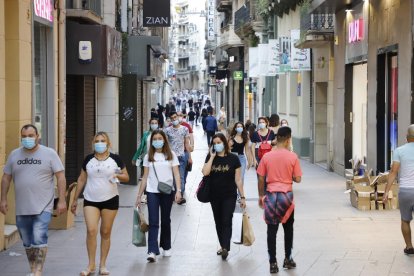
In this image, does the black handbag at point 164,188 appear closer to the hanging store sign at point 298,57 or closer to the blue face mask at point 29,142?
the blue face mask at point 29,142

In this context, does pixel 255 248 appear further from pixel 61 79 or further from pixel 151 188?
pixel 61 79

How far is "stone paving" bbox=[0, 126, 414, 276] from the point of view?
1093 cm

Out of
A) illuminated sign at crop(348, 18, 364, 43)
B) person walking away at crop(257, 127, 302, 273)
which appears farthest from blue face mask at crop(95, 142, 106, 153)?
illuminated sign at crop(348, 18, 364, 43)

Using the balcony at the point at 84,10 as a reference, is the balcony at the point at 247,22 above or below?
above

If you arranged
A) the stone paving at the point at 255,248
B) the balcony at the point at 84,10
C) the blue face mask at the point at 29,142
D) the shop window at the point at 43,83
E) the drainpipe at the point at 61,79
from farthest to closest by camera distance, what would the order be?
the balcony at the point at 84,10 → the drainpipe at the point at 61,79 → the shop window at the point at 43,83 → the stone paving at the point at 255,248 → the blue face mask at the point at 29,142

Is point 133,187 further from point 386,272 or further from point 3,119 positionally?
point 386,272

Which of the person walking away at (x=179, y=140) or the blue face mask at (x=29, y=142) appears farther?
the person walking away at (x=179, y=140)

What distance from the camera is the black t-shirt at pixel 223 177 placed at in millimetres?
11648

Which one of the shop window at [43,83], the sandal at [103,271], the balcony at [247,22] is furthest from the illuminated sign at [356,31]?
the balcony at [247,22]

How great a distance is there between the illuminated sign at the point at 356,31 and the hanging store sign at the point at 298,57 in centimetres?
648

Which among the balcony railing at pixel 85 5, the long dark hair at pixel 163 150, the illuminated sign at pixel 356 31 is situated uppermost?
the balcony railing at pixel 85 5

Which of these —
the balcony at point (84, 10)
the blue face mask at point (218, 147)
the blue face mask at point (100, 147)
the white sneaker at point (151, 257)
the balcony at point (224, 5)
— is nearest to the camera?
the blue face mask at point (100, 147)

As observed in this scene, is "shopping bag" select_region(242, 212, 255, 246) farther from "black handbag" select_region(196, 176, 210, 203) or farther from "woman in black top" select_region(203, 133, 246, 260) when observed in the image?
"black handbag" select_region(196, 176, 210, 203)

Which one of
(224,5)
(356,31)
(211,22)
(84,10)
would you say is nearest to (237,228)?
(84,10)
